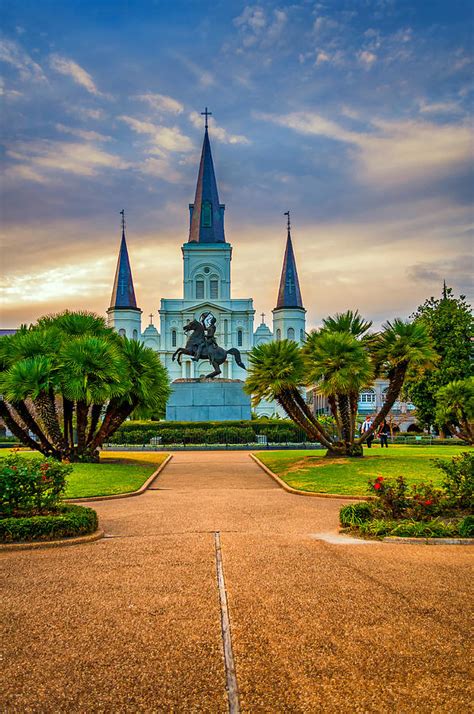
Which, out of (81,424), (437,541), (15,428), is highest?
(81,424)

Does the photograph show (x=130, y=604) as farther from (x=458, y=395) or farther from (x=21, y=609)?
(x=458, y=395)

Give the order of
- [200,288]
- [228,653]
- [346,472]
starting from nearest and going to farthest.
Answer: [228,653], [346,472], [200,288]

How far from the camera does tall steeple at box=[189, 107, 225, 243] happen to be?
98125mm

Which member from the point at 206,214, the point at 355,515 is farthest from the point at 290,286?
the point at 355,515

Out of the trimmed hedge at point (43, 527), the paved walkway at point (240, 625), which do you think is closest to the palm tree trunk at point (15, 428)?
the trimmed hedge at point (43, 527)

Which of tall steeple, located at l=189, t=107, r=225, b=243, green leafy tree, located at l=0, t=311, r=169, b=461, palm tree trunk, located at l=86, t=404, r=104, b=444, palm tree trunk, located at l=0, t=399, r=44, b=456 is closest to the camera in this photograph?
green leafy tree, located at l=0, t=311, r=169, b=461

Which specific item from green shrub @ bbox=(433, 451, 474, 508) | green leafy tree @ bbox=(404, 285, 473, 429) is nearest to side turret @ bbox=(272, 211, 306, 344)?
green leafy tree @ bbox=(404, 285, 473, 429)

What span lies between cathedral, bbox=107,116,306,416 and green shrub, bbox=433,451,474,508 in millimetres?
85478

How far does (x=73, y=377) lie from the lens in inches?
805

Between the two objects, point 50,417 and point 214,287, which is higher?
point 214,287

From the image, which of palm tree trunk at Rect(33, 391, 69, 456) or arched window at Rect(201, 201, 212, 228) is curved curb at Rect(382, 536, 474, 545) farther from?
arched window at Rect(201, 201, 212, 228)

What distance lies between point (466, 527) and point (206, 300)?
3574 inches

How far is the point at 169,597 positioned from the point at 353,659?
2.28m

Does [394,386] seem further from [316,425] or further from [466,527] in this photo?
[466,527]
